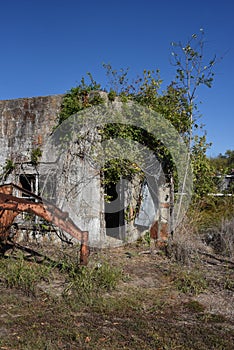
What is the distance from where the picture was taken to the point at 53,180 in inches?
376

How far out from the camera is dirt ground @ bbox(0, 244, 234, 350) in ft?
14.0

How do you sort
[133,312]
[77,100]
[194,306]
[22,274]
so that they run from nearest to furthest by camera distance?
[133,312]
[194,306]
[22,274]
[77,100]

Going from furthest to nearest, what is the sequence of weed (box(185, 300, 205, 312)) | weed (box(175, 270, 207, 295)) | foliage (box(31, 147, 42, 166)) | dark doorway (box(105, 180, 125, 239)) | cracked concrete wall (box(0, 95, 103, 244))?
dark doorway (box(105, 180, 125, 239))
foliage (box(31, 147, 42, 166))
cracked concrete wall (box(0, 95, 103, 244))
weed (box(175, 270, 207, 295))
weed (box(185, 300, 205, 312))

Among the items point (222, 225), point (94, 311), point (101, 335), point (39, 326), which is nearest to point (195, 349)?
point (101, 335)

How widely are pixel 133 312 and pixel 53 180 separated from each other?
5090 mm

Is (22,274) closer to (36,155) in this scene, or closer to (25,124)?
(36,155)

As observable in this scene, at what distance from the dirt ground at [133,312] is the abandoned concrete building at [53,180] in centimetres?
202

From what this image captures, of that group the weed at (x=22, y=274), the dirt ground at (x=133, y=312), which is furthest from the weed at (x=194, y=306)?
the weed at (x=22, y=274)

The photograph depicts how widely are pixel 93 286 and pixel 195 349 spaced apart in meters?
2.27

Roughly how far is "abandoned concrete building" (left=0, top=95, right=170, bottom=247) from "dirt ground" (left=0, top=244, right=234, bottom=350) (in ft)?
6.64

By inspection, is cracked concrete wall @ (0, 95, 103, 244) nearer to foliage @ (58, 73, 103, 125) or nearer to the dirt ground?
foliage @ (58, 73, 103, 125)

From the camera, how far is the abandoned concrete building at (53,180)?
371 inches

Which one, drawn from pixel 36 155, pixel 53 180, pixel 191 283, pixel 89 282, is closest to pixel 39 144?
pixel 36 155

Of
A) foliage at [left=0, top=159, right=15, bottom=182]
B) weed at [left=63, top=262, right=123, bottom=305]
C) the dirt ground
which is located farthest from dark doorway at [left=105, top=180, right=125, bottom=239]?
weed at [left=63, top=262, right=123, bottom=305]
